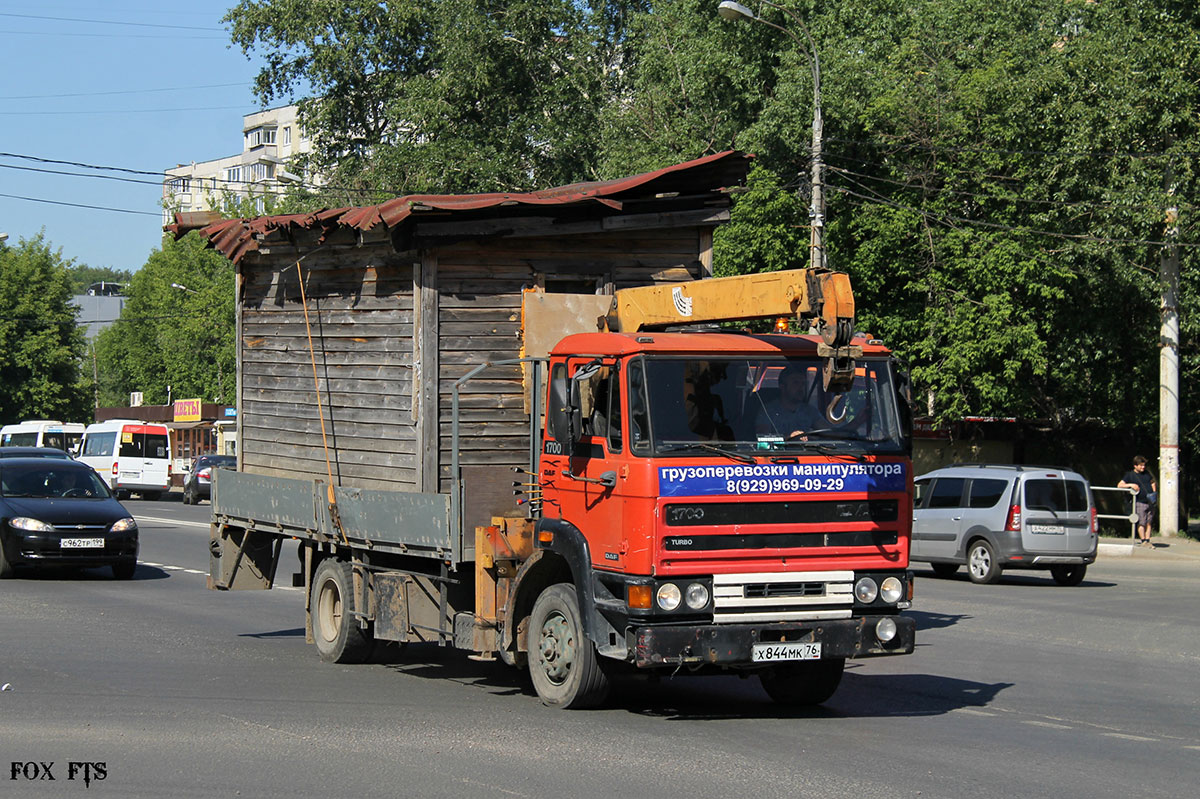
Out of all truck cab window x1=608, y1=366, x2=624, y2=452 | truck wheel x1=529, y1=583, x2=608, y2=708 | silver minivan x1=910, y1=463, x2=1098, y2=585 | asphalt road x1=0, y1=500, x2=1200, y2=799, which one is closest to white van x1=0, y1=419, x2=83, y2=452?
silver minivan x1=910, y1=463, x2=1098, y2=585

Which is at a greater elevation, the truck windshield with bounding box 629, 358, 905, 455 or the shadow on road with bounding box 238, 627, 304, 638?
the truck windshield with bounding box 629, 358, 905, 455

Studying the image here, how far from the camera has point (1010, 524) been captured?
1980cm

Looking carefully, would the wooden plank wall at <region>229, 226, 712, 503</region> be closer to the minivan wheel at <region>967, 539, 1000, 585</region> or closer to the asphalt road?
the asphalt road

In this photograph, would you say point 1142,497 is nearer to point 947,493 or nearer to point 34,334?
point 947,493

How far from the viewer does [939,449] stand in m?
35.8

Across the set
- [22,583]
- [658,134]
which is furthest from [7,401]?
[22,583]

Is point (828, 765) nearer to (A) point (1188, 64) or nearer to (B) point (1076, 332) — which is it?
(A) point (1188, 64)

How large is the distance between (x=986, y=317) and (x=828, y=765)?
2298cm

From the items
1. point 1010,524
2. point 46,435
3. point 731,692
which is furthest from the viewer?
point 46,435

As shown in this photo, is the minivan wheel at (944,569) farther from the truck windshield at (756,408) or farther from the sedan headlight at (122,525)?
the truck windshield at (756,408)

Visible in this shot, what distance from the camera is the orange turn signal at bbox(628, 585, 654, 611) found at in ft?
26.9

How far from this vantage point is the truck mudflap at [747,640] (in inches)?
320

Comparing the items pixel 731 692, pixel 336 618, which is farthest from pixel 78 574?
pixel 731 692

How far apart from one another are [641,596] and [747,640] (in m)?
0.72
